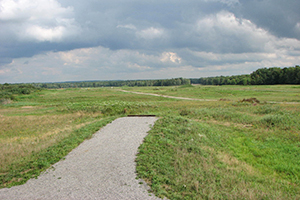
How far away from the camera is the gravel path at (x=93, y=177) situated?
7.62m

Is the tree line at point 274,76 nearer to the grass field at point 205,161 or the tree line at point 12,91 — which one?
the grass field at point 205,161

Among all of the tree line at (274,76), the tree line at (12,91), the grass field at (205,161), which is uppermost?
the tree line at (274,76)

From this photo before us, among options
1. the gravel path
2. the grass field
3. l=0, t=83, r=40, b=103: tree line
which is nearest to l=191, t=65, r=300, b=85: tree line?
the grass field

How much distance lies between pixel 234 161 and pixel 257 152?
3256 mm

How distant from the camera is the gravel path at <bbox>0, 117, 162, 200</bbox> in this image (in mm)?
7617

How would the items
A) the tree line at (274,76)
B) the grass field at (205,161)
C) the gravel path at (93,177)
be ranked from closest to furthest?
the gravel path at (93,177), the grass field at (205,161), the tree line at (274,76)

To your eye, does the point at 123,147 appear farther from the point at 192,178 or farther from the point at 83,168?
the point at 192,178

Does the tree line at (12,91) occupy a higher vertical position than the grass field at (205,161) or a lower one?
higher

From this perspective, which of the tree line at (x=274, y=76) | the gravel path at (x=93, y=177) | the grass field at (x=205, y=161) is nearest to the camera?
the gravel path at (x=93, y=177)

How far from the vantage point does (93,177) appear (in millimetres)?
8836

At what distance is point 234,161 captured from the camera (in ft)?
39.4

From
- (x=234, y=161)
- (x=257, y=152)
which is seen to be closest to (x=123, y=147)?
(x=234, y=161)

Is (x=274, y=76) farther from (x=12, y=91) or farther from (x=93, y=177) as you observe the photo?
(x=93, y=177)

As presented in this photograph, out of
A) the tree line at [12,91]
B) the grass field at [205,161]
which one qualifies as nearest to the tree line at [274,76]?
the grass field at [205,161]
